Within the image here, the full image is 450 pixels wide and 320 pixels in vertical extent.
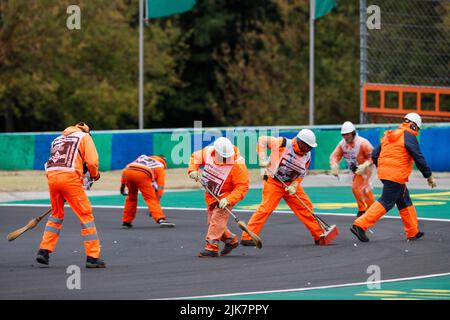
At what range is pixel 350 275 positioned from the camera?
13.5m

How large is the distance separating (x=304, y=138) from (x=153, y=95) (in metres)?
Answer: 31.3

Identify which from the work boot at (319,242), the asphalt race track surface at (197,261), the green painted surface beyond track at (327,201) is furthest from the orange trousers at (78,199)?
the green painted surface beyond track at (327,201)

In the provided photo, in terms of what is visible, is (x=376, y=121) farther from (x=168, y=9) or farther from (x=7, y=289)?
(x=7, y=289)

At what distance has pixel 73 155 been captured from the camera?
46.1 ft

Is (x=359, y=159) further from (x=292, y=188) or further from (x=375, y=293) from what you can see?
(x=375, y=293)

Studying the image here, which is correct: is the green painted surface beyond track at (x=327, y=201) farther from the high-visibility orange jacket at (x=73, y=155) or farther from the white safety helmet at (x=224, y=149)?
the high-visibility orange jacket at (x=73, y=155)

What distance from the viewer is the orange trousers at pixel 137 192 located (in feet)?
61.4

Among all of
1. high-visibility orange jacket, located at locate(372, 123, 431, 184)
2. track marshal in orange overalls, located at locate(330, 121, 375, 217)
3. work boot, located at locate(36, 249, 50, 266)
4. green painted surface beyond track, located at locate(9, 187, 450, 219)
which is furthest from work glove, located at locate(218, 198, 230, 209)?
green painted surface beyond track, located at locate(9, 187, 450, 219)

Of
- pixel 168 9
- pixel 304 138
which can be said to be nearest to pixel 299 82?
pixel 168 9

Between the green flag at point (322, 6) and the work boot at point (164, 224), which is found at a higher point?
the green flag at point (322, 6)

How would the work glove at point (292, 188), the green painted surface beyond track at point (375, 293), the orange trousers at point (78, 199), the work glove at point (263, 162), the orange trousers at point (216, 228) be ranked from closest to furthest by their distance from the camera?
1. the green painted surface beyond track at point (375, 293)
2. the orange trousers at point (78, 199)
3. the orange trousers at point (216, 228)
4. the work glove at point (263, 162)
5. the work glove at point (292, 188)

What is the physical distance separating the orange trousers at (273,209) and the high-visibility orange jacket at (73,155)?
3060 mm

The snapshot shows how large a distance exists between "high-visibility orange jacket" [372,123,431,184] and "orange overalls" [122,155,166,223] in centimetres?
395

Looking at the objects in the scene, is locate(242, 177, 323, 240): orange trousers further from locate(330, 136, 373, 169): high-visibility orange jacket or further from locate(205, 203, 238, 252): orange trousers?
locate(330, 136, 373, 169): high-visibility orange jacket
